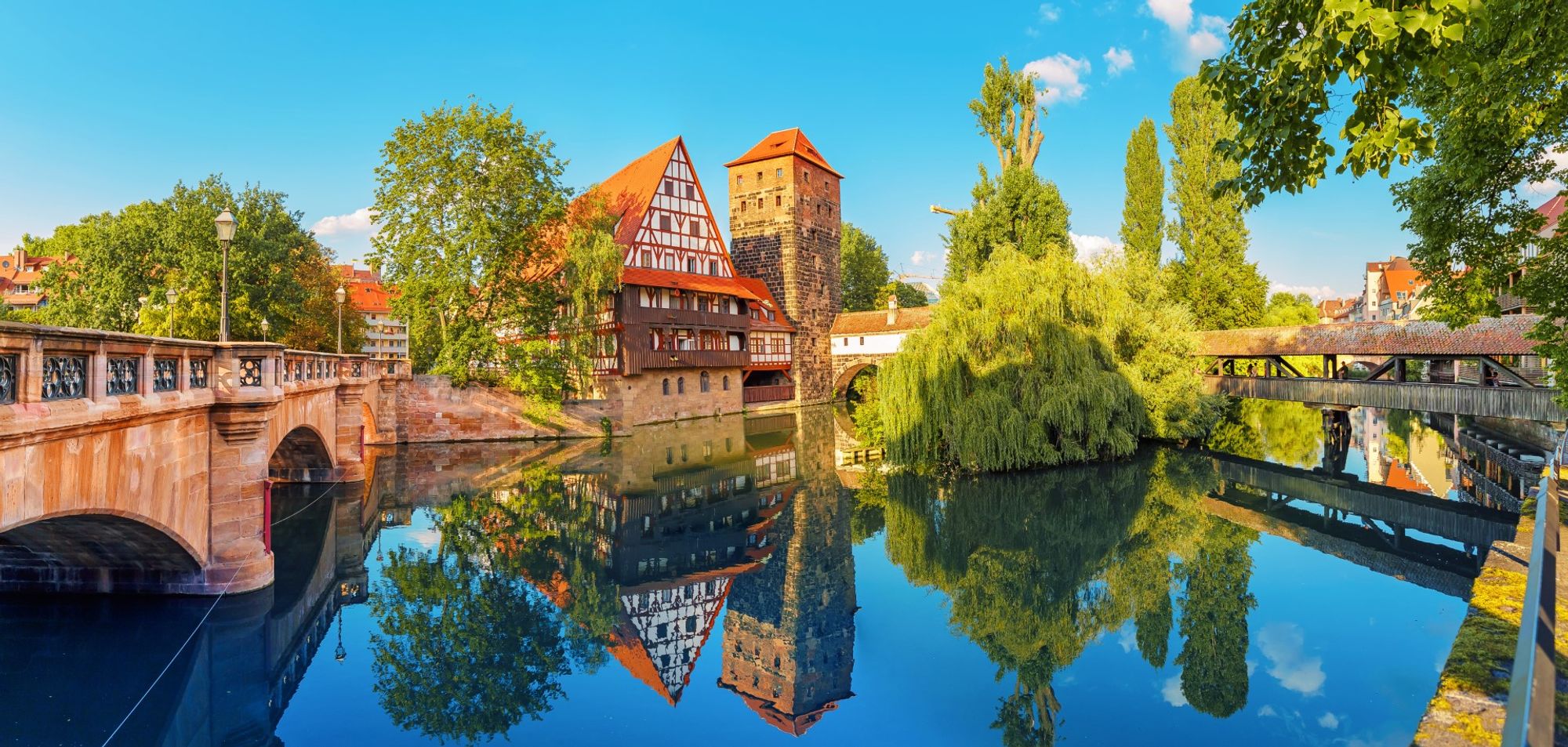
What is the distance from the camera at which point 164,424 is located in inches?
303

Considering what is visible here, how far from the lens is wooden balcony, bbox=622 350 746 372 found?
29.8m

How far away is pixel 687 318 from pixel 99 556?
79.8 ft

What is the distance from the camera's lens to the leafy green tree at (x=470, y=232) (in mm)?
24500

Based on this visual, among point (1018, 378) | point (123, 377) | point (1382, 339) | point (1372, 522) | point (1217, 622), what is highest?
point (1382, 339)

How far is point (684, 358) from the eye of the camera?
105 ft

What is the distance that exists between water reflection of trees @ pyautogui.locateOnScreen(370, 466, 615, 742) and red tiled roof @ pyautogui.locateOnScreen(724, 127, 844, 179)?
29203 millimetres

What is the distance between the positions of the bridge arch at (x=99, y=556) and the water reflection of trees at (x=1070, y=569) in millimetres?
8996

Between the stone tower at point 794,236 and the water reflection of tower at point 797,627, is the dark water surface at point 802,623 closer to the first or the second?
the water reflection of tower at point 797,627

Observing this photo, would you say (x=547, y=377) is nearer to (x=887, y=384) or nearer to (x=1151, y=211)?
(x=887, y=384)

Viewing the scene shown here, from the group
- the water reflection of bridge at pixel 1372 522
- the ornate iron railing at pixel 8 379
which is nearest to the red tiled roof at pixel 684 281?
the water reflection of bridge at pixel 1372 522

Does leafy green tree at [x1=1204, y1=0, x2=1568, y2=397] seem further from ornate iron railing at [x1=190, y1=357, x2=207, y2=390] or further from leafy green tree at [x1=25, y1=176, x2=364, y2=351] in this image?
leafy green tree at [x1=25, y1=176, x2=364, y2=351]

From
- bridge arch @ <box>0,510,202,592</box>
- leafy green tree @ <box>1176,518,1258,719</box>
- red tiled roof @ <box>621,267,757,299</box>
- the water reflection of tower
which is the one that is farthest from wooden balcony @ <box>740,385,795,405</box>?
bridge arch @ <box>0,510,202,592</box>

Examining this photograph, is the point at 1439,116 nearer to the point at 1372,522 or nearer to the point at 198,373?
the point at 1372,522

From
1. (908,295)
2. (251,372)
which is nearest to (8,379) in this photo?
(251,372)
